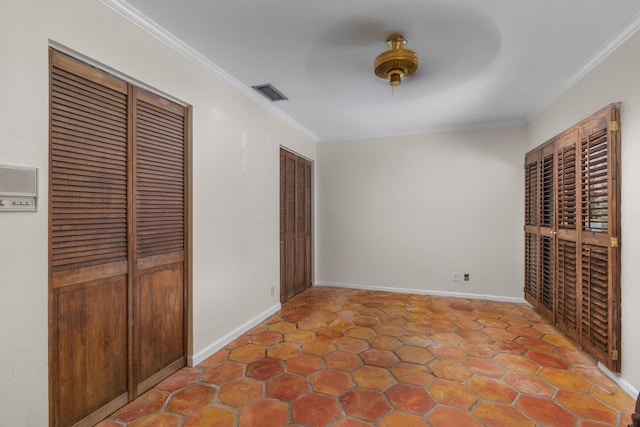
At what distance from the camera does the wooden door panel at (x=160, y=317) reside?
2113 mm

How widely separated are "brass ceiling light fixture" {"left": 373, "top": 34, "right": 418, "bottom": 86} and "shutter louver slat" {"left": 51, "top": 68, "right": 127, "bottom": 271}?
1.81 m

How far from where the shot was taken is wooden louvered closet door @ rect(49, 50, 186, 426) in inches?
64.0

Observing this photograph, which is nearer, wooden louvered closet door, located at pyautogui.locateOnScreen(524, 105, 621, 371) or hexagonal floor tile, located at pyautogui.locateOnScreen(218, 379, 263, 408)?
hexagonal floor tile, located at pyautogui.locateOnScreen(218, 379, 263, 408)

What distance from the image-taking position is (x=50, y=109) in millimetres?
1557

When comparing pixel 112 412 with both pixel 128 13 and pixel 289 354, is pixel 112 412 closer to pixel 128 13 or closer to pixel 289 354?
pixel 289 354

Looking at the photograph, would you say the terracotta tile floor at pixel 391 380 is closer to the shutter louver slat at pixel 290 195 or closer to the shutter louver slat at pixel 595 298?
the shutter louver slat at pixel 595 298

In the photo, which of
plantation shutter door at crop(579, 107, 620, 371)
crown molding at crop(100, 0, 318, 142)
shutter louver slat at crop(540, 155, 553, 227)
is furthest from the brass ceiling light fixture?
shutter louver slat at crop(540, 155, 553, 227)

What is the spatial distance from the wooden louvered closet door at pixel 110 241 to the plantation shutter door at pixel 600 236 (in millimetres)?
3233

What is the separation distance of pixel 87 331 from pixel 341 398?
162 cm

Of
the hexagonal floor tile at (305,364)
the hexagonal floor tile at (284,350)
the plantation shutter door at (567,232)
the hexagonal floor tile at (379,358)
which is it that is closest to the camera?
the hexagonal floor tile at (305,364)

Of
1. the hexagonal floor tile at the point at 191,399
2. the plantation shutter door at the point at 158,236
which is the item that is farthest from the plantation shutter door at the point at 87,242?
the hexagonal floor tile at the point at 191,399

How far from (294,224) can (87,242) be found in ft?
9.42

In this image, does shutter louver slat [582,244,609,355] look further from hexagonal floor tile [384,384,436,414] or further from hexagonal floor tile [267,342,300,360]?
hexagonal floor tile [267,342,300,360]

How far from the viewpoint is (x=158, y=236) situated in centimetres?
222
